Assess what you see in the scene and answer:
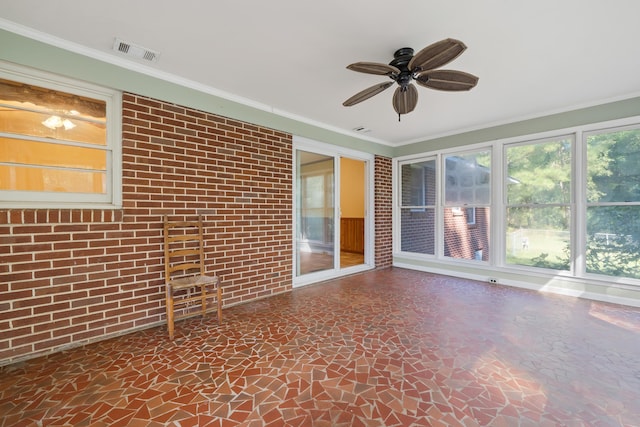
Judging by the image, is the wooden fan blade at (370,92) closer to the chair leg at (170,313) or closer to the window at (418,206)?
the chair leg at (170,313)

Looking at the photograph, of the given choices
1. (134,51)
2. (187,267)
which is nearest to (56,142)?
(134,51)

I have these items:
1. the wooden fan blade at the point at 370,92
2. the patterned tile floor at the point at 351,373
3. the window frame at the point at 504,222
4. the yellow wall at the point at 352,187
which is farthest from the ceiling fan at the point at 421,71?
the yellow wall at the point at 352,187

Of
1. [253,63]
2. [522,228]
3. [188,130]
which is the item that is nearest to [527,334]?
[522,228]

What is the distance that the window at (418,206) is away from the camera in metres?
5.24

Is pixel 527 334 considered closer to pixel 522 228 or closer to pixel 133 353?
pixel 522 228

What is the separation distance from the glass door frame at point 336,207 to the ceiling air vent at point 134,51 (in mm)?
1997

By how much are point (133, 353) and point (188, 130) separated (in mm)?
2216

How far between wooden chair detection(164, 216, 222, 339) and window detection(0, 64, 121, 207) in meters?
0.60

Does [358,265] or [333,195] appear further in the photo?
[358,265]

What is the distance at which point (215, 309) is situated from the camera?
2918 mm

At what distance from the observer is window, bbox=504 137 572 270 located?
12.5 ft

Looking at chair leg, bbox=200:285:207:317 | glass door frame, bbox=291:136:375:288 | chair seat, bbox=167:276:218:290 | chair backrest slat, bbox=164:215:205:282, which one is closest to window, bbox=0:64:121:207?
chair backrest slat, bbox=164:215:205:282

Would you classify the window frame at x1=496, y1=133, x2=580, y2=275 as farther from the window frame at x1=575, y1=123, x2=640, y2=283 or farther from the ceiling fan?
the ceiling fan

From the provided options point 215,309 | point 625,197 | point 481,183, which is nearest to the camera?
point 215,309
